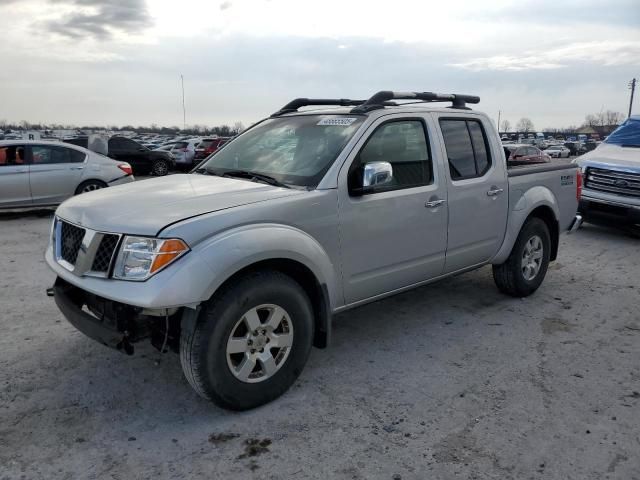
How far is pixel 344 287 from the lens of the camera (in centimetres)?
361

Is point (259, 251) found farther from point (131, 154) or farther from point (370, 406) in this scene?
point (131, 154)

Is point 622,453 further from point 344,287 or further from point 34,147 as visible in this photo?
point 34,147

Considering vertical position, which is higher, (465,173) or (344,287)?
(465,173)

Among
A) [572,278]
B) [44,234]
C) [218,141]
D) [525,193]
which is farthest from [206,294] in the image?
[218,141]

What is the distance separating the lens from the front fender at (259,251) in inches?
111

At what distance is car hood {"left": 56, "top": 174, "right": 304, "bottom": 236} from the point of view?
290 cm

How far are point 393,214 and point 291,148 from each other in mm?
911

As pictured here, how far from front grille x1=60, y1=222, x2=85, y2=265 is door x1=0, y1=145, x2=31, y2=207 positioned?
7.16 metres

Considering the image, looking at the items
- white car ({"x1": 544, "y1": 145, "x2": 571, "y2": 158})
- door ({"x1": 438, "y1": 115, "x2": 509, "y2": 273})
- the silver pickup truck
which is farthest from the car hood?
white car ({"x1": 544, "y1": 145, "x2": 571, "y2": 158})

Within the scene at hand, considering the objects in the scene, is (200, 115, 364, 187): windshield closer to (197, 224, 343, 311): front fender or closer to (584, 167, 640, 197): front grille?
(197, 224, 343, 311): front fender

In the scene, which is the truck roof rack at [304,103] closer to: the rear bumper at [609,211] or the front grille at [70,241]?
the front grille at [70,241]

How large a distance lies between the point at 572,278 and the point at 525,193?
5.61 ft

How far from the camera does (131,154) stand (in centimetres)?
1952

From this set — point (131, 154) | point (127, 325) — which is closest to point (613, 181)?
point (127, 325)
